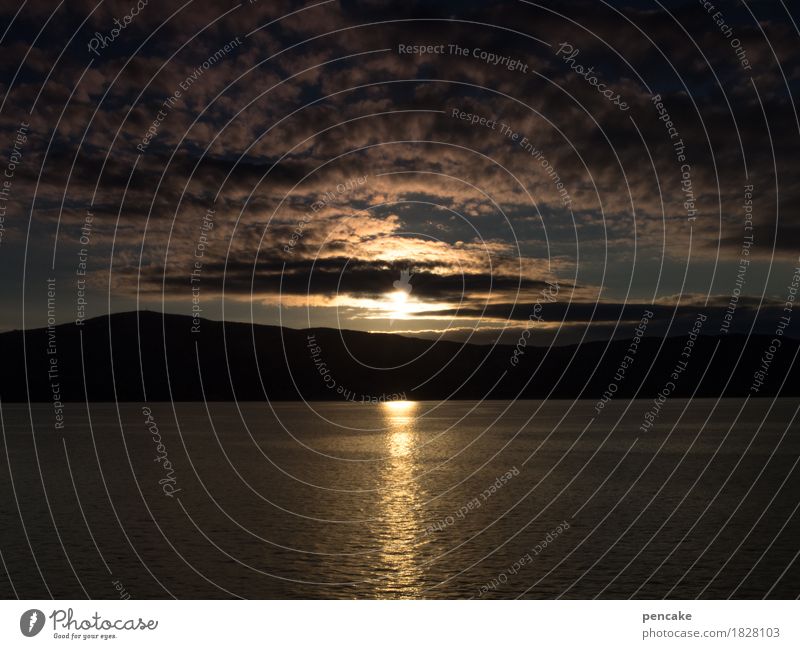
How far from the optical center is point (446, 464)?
4936 inches

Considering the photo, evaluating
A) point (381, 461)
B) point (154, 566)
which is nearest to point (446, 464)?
point (381, 461)

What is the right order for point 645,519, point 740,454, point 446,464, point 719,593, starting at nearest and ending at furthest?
point 719,593 < point 645,519 < point 446,464 < point 740,454

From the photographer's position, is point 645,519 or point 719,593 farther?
point 645,519

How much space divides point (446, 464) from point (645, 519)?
58.0m

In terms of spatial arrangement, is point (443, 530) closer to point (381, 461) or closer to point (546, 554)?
point (546, 554)
